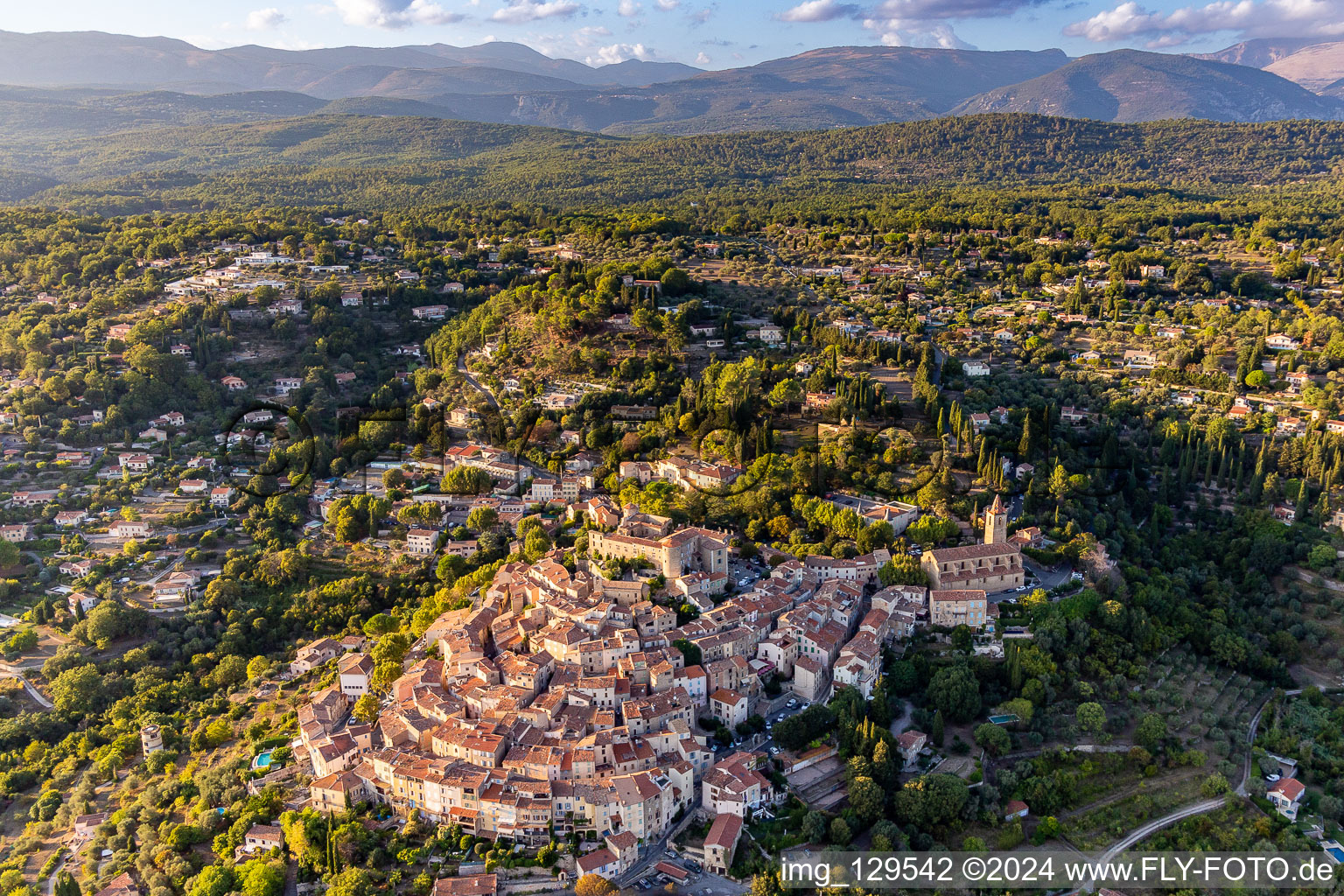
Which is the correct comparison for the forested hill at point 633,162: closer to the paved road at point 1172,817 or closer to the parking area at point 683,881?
the paved road at point 1172,817

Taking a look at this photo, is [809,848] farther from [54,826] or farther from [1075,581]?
[54,826]

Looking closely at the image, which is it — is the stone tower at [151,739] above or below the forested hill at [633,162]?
below

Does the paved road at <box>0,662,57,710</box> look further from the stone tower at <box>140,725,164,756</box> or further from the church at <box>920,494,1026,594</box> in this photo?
the church at <box>920,494,1026,594</box>

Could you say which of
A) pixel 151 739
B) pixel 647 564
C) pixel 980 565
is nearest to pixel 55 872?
pixel 151 739

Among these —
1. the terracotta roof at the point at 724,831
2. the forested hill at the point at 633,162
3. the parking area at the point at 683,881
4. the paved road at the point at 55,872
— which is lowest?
the paved road at the point at 55,872

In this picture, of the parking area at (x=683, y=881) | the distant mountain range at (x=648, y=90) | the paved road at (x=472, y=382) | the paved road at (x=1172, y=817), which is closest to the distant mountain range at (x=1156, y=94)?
the distant mountain range at (x=648, y=90)

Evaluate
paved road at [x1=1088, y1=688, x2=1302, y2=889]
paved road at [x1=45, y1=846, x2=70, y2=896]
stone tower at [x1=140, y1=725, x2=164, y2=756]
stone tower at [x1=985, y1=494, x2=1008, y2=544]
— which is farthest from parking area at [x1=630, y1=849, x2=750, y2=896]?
stone tower at [x1=140, y1=725, x2=164, y2=756]
